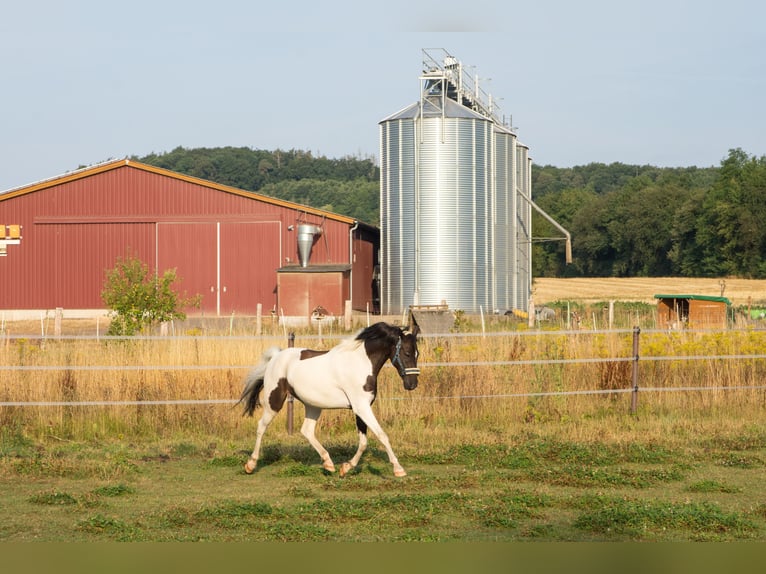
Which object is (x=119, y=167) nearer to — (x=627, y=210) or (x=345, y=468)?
(x=345, y=468)

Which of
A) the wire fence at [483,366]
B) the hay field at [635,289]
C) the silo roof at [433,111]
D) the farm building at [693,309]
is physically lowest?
the wire fence at [483,366]

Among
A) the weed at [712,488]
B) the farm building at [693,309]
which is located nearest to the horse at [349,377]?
the weed at [712,488]

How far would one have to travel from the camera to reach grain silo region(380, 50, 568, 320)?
4156 cm

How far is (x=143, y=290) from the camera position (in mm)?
23547

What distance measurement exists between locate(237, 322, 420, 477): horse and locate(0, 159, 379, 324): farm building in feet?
102

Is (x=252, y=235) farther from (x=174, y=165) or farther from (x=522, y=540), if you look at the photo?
(x=174, y=165)

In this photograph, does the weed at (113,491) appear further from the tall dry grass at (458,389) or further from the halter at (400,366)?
the tall dry grass at (458,389)

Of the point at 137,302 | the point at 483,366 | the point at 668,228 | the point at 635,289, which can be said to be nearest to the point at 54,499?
the point at 483,366

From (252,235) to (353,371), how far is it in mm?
32544

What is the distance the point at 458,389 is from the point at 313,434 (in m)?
5.05

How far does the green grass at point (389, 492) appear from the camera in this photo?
8.58 meters

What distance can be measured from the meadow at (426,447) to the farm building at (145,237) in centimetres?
2419

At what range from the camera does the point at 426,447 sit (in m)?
13.7

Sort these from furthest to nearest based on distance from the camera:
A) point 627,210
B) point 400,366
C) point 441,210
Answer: point 627,210 < point 441,210 < point 400,366
